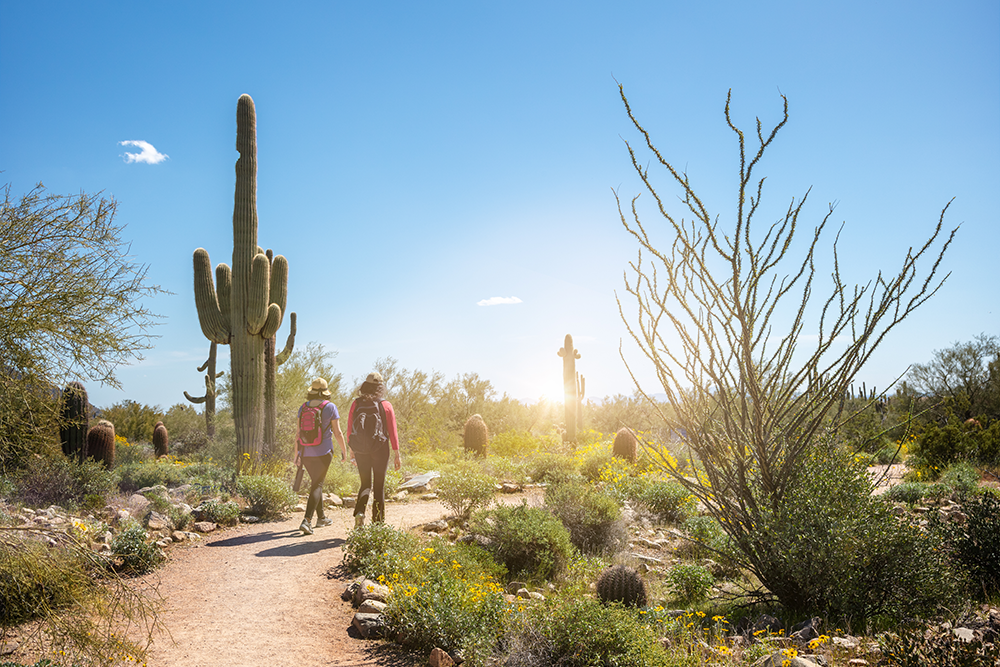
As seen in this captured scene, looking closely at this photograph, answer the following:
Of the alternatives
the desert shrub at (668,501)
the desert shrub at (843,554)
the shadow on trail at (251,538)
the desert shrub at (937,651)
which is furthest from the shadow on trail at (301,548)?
the desert shrub at (937,651)

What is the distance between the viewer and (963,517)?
7.09 meters

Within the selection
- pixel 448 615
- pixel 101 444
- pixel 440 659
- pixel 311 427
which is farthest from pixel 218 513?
pixel 101 444

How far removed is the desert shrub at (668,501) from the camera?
30.2ft

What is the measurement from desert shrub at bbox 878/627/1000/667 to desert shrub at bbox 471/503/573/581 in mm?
3408

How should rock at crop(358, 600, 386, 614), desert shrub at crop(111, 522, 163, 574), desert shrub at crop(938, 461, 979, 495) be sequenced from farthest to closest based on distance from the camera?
desert shrub at crop(938, 461, 979, 495), desert shrub at crop(111, 522, 163, 574), rock at crop(358, 600, 386, 614)

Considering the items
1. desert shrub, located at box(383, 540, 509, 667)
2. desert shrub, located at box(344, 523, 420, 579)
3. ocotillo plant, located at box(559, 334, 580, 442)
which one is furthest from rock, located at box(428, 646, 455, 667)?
ocotillo plant, located at box(559, 334, 580, 442)

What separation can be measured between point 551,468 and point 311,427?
539 centimetres

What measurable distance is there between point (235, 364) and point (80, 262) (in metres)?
5.05

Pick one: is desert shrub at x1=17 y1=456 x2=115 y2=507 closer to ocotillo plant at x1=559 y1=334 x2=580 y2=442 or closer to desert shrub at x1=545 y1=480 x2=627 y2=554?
desert shrub at x1=545 y1=480 x2=627 y2=554

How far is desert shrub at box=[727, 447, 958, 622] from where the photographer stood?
452 centimetres

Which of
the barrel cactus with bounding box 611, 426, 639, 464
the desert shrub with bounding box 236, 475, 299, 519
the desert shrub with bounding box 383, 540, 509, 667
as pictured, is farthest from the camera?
the barrel cactus with bounding box 611, 426, 639, 464

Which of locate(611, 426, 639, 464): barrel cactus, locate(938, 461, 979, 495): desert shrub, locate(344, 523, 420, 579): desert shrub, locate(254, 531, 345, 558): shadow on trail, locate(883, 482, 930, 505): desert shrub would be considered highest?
locate(611, 426, 639, 464): barrel cactus

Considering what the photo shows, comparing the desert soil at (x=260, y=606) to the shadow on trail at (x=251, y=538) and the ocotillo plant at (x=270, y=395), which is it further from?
the ocotillo plant at (x=270, y=395)

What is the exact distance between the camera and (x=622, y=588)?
532 cm
